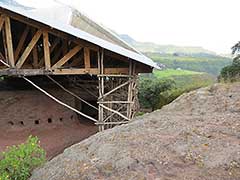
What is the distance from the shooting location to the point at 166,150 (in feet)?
15.8

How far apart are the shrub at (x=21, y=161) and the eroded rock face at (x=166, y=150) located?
55 centimetres

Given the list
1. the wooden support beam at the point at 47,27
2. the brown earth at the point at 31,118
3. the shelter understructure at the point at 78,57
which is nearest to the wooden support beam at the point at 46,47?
the shelter understructure at the point at 78,57

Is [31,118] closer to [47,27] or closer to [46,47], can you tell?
[46,47]

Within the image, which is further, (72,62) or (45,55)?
(72,62)

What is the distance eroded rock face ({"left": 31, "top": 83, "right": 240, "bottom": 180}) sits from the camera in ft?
14.1

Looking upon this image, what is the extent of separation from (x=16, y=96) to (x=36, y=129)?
1.85 m

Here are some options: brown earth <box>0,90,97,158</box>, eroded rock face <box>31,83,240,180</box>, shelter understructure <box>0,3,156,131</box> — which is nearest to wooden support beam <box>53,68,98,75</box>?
shelter understructure <box>0,3,156,131</box>

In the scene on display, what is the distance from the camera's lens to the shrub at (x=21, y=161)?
6078mm

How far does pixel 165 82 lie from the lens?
83.4ft

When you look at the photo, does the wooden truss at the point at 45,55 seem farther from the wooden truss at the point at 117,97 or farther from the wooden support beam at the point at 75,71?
the wooden truss at the point at 117,97

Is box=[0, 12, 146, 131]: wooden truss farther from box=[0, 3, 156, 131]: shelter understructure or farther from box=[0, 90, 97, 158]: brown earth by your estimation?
box=[0, 90, 97, 158]: brown earth

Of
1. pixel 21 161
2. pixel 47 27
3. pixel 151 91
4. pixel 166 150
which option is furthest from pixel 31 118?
pixel 151 91

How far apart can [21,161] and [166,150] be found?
313 centimetres

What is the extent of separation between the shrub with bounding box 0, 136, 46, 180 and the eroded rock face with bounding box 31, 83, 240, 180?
1.79 feet
